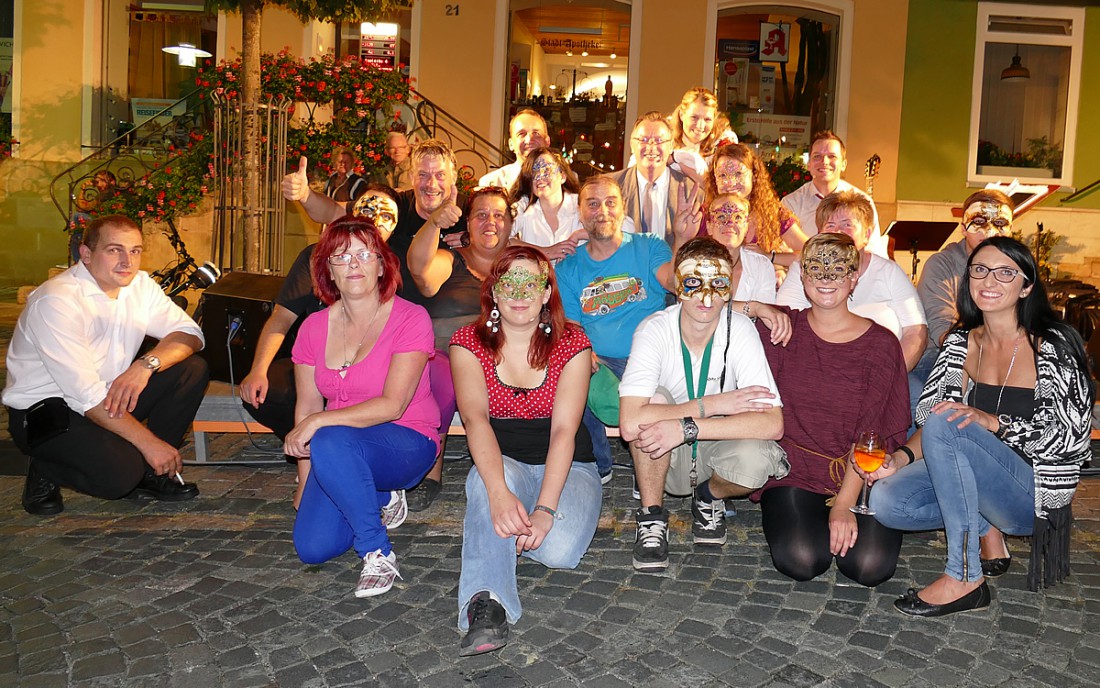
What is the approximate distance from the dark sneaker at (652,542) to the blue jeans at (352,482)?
103 cm

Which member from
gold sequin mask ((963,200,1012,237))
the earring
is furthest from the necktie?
the earring

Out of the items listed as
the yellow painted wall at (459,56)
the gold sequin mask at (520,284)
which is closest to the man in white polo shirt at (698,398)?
the gold sequin mask at (520,284)

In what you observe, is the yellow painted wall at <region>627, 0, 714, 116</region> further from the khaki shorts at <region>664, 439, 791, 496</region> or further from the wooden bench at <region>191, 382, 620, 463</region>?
the khaki shorts at <region>664, 439, 791, 496</region>

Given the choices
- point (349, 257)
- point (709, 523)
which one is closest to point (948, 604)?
point (709, 523)

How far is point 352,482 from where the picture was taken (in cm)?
419

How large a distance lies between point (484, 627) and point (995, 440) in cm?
213

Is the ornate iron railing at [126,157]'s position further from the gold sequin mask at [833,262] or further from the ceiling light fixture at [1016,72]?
the ceiling light fixture at [1016,72]

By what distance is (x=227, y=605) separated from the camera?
13.2ft

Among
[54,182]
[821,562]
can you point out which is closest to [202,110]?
[54,182]

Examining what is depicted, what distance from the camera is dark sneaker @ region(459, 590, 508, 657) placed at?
3627 mm

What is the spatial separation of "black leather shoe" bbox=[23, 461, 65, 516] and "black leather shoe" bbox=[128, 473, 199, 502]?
36 cm

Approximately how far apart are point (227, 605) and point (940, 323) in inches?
164

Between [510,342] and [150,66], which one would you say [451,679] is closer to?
[510,342]

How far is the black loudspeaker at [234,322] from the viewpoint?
5980 mm
